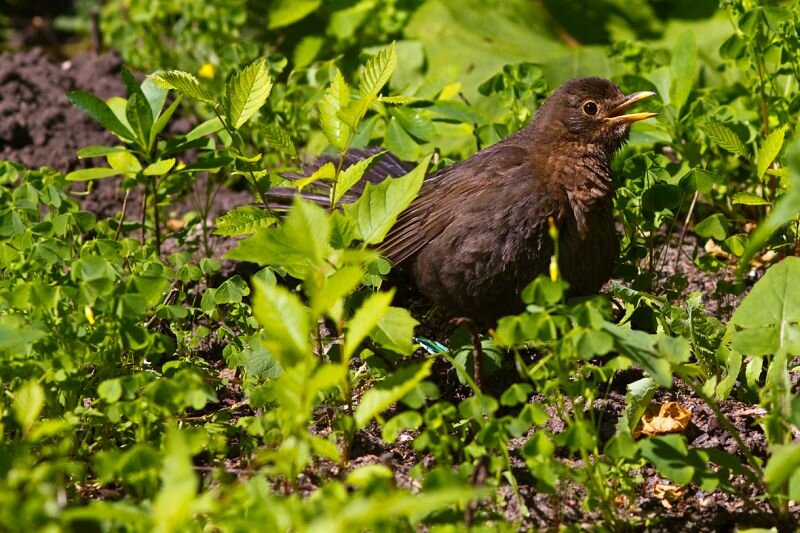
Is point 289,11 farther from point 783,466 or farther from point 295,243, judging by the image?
point 783,466

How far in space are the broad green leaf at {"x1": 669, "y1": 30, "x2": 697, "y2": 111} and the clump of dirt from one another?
2.94 m

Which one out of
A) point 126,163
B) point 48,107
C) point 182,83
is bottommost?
point 48,107

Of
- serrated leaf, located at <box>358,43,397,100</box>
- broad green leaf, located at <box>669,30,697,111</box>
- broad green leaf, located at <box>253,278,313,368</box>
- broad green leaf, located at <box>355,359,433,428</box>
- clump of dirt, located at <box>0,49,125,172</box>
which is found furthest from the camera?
clump of dirt, located at <box>0,49,125,172</box>

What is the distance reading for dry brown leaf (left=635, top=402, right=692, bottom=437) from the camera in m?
3.55

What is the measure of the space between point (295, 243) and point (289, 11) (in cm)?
403

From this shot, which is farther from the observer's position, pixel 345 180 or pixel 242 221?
pixel 242 221

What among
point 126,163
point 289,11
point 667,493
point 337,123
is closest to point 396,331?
point 337,123

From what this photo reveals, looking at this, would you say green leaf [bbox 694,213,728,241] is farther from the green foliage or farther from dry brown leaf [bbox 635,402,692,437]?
dry brown leaf [bbox 635,402,692,437]

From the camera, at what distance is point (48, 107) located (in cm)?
602

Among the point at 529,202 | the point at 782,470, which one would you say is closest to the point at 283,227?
the point at 529,202

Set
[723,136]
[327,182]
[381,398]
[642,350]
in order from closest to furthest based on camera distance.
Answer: [381,398] < [642,350] < [723,136] < [327,182]

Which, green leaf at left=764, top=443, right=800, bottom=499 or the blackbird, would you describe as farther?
the blackbird

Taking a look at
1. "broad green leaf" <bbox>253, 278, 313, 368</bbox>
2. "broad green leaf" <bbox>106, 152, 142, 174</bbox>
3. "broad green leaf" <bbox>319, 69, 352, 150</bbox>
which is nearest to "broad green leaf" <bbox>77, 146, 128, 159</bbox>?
"broad green leaf" <bbox>106, 152, 142, 174</bbox>

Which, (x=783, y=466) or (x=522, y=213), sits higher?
(x=522, y=213)
